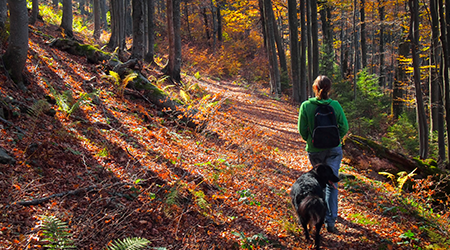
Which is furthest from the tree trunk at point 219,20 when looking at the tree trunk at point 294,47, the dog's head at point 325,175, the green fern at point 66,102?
the dog's head at point 325,175

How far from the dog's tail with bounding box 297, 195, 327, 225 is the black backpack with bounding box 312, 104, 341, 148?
797 millimetres

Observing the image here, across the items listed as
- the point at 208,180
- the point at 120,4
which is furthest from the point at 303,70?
the point at 208,180

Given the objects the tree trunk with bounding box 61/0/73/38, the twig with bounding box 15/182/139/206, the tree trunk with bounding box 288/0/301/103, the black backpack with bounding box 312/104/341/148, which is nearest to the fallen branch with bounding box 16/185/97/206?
the twig with bounding box 15/182/139/206

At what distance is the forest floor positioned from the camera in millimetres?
3676

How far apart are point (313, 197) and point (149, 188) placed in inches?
94.4

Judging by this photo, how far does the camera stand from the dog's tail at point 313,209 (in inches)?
143

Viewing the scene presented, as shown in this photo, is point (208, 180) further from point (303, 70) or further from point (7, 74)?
point (303, 70)

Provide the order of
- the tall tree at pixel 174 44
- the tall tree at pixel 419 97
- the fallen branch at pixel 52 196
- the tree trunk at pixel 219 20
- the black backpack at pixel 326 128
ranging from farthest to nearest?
1. the tree trunk at pixel 219 20
2. the tall tree at pixel 174 44
3. the tall tree at pixel 419 97
4. the black backpack at pixel 326 128
5. the fallen branch at pixel 52 196

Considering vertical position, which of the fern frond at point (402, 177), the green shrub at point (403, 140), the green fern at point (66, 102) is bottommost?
the green shrub at point (403, 140)

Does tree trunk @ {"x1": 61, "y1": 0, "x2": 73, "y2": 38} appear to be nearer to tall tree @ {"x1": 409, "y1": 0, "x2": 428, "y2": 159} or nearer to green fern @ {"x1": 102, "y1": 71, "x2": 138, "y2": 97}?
green fern @ {"x1": 102, "y1": 71, "x2": 138, "y2": 97}

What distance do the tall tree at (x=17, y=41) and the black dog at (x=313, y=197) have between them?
556cm

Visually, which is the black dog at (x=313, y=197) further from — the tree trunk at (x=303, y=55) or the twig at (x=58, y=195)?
the tree trunk at (x=303, y=55)

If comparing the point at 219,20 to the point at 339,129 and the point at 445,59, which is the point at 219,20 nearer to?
the point at 445,59

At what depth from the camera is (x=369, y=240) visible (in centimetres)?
434
